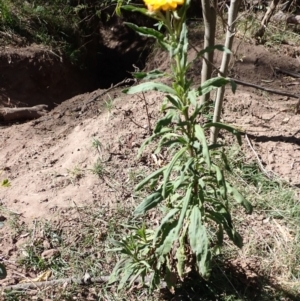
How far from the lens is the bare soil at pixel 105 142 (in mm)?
3830

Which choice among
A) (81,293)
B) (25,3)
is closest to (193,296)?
(81,293)

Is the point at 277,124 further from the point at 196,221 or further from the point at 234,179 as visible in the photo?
the point at 196,221

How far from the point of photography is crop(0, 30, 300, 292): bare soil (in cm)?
383

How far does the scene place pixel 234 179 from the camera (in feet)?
12.8

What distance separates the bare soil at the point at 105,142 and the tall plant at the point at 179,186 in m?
0.83

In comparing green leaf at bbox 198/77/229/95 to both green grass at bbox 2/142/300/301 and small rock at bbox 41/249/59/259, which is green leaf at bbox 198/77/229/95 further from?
small rock at bbox 41/249/59/259

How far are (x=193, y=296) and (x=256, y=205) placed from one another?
37.2 inches

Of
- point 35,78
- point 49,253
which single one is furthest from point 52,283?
point 35,78

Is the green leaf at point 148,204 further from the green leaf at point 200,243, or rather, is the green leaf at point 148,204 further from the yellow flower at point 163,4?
the yellow flower at point 163,4

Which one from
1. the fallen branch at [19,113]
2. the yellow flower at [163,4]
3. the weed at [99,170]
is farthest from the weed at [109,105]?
the yellow flower at [163,4]

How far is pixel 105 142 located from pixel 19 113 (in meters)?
1.54

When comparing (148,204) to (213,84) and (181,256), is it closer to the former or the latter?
(181,256)

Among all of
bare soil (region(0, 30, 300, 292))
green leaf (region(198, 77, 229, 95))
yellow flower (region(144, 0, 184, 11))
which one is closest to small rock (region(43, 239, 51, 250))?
bare soil (region(0, 30, 300, 292))

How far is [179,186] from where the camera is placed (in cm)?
272
